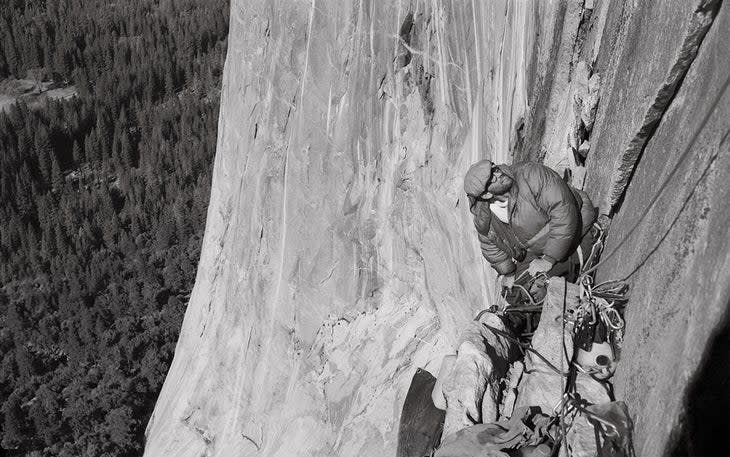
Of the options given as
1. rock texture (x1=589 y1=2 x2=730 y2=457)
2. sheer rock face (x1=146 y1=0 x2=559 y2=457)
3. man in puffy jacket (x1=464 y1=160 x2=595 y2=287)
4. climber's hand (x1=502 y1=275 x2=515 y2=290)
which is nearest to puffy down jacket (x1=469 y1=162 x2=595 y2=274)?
man in puffy jacket (x1=464 y1=160 x2=595 y2=287)

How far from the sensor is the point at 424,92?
32.0 feet

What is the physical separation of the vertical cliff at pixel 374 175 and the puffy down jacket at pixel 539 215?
31 centimetres

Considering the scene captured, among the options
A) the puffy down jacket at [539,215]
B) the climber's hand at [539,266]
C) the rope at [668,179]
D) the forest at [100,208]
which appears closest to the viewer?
the rope at [668,179]

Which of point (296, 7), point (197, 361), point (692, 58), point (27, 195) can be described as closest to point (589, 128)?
Result: point (692, 58)

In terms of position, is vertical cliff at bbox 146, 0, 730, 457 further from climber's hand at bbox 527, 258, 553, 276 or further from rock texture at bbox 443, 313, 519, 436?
rock texture at bbox 443, 313, 519, 436

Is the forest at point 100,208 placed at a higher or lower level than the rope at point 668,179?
lower

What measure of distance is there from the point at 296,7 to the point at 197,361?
738 cm

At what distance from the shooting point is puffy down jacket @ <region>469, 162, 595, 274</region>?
15.7 ft

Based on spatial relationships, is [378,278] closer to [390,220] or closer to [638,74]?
[390,220]

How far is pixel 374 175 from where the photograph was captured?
10883 millimetres

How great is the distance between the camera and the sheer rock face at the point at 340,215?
8.77 meters

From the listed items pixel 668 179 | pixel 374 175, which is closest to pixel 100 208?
pixel 374 175

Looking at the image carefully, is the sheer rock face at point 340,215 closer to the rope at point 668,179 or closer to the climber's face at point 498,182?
the climber's face at point 498,182

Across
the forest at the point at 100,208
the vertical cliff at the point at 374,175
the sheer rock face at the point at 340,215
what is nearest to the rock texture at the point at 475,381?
the vertical cliff at the point at 374,175
